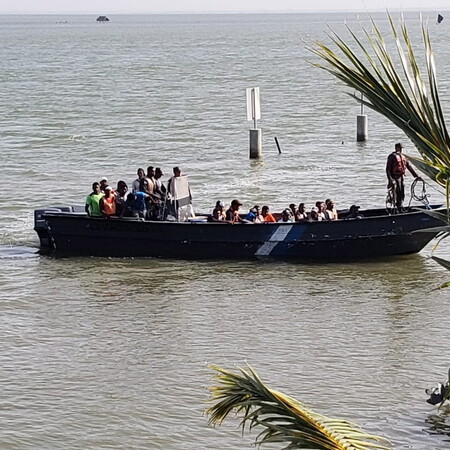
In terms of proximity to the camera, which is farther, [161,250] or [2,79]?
[2,79]

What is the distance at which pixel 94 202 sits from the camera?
19.8 m

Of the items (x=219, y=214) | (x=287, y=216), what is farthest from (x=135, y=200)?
(x=287, y=216)

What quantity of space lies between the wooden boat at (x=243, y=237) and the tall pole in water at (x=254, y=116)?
1372 cm

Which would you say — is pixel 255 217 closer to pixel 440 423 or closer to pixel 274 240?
pixel 274 240

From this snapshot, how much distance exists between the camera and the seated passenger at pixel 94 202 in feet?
64.8

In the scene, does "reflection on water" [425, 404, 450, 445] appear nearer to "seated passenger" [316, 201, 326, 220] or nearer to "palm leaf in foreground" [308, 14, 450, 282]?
"seated passenger" [316, 201, 326, 220]

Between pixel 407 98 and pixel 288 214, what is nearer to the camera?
pixel 407 98

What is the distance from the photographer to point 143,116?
49938mm

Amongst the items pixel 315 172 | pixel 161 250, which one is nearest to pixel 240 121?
pixel 315 172

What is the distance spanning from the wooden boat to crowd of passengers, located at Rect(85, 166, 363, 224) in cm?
20

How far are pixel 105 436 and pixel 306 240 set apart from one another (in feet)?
27.4

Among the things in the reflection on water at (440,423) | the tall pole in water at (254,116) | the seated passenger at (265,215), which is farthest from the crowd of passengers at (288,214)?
the tall pole in water at (254,116)

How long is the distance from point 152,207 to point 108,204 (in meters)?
0.79

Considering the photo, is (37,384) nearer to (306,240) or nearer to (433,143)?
(306,240)
